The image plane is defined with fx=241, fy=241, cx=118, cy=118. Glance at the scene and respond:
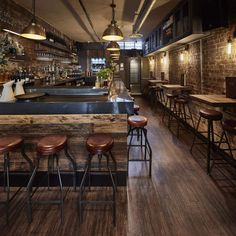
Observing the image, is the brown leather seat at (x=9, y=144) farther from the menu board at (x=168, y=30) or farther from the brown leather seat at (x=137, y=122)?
the menu board at (x=168, y=30)

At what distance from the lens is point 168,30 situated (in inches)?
261

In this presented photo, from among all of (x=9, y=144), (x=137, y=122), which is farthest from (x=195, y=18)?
(x=9, y=144)

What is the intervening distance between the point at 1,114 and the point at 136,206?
1871 millimetres

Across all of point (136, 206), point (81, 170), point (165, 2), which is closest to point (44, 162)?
point (81, 170)

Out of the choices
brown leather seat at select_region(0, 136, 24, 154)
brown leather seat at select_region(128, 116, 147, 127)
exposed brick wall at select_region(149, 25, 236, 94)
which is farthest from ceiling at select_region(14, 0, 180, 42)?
brown leather seat at select_region(0, 136, 24, 154)

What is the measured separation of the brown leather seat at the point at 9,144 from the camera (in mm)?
2353

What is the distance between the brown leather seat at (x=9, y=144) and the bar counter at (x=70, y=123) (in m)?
0.35

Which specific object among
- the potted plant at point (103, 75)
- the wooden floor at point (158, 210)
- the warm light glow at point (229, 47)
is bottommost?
the wooden floor at point (158, 210)

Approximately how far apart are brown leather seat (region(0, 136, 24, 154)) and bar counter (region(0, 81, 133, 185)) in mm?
348

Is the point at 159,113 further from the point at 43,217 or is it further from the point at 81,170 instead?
the point at 43,217

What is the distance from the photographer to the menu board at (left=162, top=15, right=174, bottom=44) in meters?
6.34

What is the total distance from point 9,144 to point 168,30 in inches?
220

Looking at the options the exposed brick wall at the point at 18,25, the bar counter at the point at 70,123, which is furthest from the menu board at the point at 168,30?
the bar counter at the point at 70,123

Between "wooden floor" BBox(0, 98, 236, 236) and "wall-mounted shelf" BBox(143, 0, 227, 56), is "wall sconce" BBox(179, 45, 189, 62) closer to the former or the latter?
"wall-mounted shelf" BBox(143, 0, 227, 56)
